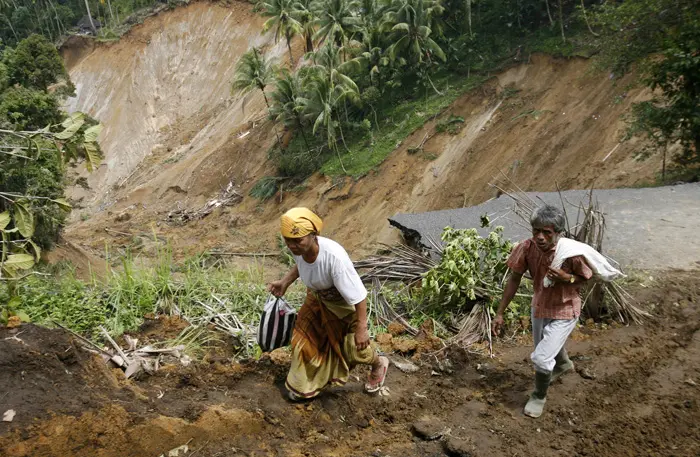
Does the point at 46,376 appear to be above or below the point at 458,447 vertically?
above

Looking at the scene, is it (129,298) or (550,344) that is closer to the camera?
(550,344)

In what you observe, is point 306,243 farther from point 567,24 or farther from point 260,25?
point 260,25

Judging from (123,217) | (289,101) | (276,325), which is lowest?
(123,217)

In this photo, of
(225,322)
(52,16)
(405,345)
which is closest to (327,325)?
(405,345)

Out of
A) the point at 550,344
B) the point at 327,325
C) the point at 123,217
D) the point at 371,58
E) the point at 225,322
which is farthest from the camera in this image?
the point at 123,217

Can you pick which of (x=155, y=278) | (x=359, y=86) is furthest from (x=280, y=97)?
(x=155, y=278)

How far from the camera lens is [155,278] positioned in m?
5.92

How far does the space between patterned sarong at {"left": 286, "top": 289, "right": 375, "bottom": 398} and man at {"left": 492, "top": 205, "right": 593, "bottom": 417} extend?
1204 mm

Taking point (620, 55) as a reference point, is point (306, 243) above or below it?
above

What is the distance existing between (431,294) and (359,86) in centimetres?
2069

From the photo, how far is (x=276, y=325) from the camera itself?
436cm

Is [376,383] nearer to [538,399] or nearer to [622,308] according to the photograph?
[538,399]

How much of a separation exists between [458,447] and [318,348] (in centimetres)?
119

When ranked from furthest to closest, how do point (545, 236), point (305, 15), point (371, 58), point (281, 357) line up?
point (305, 15), point (371, 58), point (281, 357), point (545, 236)
